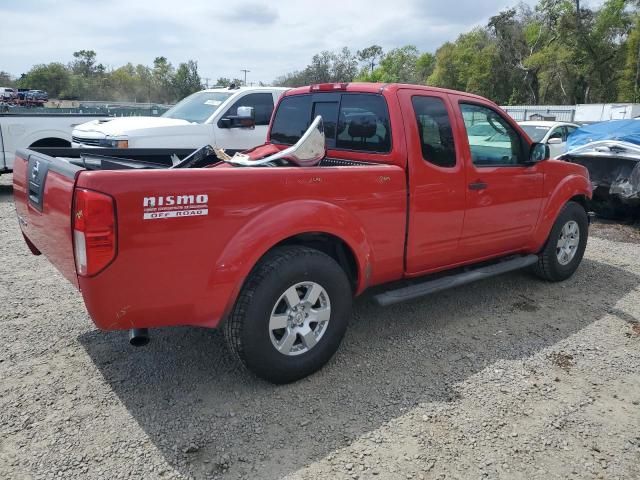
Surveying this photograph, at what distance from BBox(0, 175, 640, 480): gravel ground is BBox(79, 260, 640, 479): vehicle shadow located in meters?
Result: 0.01

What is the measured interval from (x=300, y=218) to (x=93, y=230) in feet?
3.74

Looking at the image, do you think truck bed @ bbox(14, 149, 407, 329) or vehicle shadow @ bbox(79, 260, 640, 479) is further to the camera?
vehicle shadow @ bbox(79, 260, 640, 479)

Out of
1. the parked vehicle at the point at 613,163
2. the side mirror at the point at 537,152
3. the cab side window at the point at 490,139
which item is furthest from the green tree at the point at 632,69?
the cab side window at the point at 490,139

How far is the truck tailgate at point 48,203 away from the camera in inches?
102

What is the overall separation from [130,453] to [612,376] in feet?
10.3

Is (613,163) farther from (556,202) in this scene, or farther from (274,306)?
(274,306)

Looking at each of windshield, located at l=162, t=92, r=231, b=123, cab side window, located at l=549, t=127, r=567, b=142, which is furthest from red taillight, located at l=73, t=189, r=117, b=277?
cab side window, located at l=549, t=127, r=567, b=142

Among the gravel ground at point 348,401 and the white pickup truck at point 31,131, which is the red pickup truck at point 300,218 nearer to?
the gravel ground at point 348,401

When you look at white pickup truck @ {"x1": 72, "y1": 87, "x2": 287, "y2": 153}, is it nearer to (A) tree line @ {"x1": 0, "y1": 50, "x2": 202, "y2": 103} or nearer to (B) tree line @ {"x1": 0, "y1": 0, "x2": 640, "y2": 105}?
(B) tree line @ {"x1": 0, "y1": 0, "x2": 640, "y2": 105}

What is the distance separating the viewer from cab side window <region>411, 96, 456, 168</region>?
12.3ft

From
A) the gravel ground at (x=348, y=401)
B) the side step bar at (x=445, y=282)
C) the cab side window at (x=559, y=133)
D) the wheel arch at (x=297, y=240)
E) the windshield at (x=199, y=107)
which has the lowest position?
the gravel ground at (x=348, y=401)

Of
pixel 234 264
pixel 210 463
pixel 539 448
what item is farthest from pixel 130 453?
pixel 539 448

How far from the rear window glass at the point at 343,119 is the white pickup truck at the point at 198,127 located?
299 centimetres

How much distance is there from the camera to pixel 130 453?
2549 millimetres
